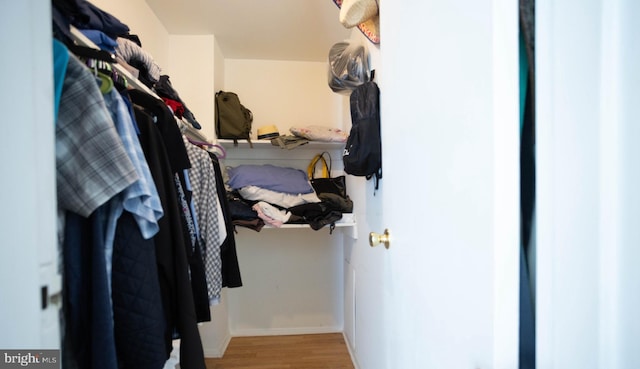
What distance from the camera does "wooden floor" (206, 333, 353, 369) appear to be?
5.20 ft

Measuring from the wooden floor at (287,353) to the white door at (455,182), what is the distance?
3.95 ft

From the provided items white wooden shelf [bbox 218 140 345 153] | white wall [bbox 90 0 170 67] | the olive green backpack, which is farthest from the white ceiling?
white wooden shelf [bbox 218 140 345 153]

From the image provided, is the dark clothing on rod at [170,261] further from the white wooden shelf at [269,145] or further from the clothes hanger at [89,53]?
the white wooden shelf at [269,145]

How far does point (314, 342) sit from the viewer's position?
72.1 inches

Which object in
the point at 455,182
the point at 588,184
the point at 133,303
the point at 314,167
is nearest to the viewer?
the point at 588,184

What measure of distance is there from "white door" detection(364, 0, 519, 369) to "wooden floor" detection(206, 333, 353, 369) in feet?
3.95

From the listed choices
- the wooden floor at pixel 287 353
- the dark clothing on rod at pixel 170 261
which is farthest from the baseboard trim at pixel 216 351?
the dark clothing on rod at pixel 170 261

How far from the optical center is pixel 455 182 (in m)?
0.41

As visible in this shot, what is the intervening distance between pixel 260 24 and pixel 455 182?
1724 mm

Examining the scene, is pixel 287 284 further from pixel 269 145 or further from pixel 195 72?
pixel 195 72

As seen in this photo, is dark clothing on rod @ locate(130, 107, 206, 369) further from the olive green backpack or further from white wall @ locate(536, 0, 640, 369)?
the olive green backpack

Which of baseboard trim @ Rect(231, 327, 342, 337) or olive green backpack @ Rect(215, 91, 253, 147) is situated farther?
baseboard trim @ Rect(231, 327, 342, 337)

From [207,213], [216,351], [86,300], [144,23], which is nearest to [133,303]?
[86,300]

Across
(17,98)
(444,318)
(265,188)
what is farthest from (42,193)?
(265,188)
